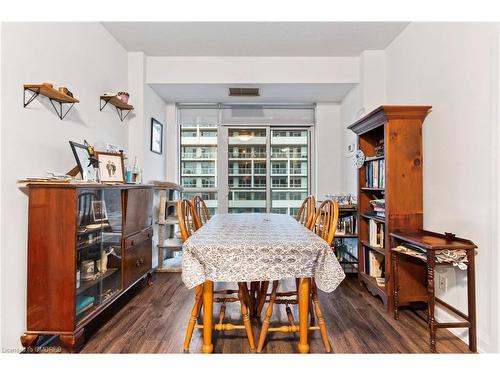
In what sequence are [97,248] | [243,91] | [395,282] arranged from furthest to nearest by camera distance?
1. [243,91]
2. [395,282]
3. [97,248]

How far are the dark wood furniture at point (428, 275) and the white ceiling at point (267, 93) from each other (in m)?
→ 2.24

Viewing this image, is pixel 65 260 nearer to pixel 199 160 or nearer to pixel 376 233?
pixel 376 233

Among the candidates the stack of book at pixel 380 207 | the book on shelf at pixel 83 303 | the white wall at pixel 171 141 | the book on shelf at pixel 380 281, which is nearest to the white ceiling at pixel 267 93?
the white wall at pixel 171 141

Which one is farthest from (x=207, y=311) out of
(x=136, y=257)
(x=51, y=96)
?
(x=51, y=96)

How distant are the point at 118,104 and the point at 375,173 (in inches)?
113

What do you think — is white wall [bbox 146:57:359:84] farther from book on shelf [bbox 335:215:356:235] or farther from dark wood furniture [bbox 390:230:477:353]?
dark wood furniture [bbox 390:230:477:353]

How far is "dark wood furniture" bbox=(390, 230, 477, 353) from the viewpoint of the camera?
176cm

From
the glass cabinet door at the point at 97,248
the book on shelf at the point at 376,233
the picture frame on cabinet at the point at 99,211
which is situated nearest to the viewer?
Result: the glass cabinet door at the point at 97,248

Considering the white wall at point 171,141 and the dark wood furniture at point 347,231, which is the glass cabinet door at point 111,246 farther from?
the dark wood furniture at point 347,231

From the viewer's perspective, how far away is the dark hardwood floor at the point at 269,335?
1.83 metres

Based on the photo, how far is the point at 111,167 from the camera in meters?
2.55

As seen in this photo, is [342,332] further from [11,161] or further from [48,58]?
[48,58]

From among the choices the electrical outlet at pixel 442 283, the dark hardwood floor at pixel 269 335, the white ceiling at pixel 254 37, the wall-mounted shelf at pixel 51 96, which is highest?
the white ceiling at pixel 254 37

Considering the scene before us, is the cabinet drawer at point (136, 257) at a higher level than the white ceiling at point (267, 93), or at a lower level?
lower
